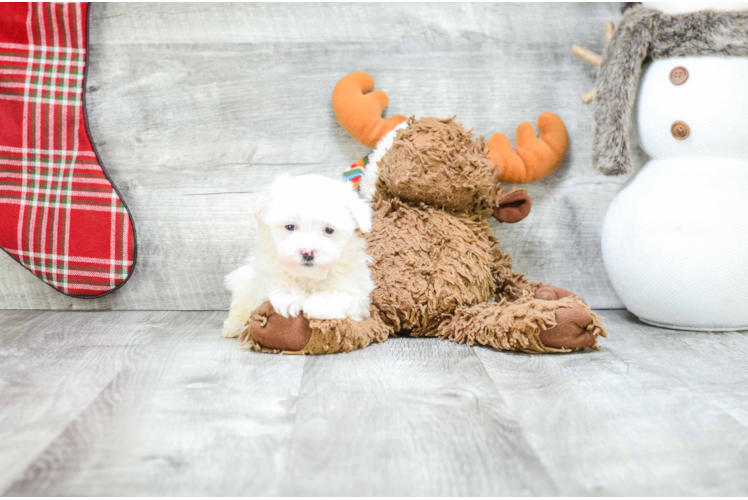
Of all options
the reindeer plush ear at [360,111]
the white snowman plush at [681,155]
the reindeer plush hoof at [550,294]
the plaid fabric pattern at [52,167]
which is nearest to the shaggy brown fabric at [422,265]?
the reindeer plush hoof at [550,294]

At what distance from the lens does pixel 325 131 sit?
1.49 metres

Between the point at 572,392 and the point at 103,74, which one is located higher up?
the point at 103,74

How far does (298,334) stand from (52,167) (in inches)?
31.5

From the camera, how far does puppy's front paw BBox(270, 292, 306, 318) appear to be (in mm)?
1073

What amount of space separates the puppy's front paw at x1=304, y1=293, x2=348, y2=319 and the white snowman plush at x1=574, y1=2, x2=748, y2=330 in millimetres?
637

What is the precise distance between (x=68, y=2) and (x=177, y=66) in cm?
28

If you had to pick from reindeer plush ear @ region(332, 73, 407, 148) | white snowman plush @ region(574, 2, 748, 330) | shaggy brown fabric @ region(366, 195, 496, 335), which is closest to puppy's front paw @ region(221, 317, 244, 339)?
shaggy brown fabric @ region(366, 195, 496, 335)

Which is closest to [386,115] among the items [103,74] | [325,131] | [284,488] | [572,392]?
[325,131]

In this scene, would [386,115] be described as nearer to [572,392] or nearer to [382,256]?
[382,256]

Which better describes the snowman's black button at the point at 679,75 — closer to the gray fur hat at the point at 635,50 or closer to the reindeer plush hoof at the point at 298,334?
the gray fur hat at the point at 635,50

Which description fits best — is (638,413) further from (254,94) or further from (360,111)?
(254,94)

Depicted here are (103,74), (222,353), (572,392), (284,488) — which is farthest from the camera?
(103,74)

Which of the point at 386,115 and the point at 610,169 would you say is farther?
the point at 386,115

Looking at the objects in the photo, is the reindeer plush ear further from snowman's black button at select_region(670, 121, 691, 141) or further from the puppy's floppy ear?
snowman's black button at select_region(670, 121, 691, 141)
